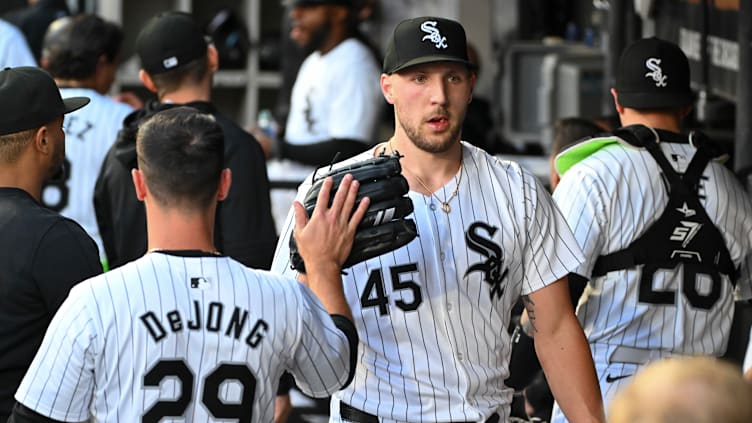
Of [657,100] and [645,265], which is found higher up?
[657,100]

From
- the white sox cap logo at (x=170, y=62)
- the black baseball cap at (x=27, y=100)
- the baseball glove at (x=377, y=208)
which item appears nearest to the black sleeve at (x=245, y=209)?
the white sox cap logo at (x=170, y=62)

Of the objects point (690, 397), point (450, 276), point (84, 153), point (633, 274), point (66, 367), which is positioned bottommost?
point (633, 274)

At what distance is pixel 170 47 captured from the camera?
5547mm

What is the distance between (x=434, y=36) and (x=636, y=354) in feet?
4.58

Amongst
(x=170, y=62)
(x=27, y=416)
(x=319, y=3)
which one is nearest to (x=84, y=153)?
(x=170, y=62)

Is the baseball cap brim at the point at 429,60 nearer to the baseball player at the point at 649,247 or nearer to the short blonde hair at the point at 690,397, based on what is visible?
the baseball player at the point at 649,247

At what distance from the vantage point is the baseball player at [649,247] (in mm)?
4652

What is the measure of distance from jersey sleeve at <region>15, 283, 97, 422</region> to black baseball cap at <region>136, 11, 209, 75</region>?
2.60 meters

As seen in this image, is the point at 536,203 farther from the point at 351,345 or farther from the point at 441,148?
the point at 351,345

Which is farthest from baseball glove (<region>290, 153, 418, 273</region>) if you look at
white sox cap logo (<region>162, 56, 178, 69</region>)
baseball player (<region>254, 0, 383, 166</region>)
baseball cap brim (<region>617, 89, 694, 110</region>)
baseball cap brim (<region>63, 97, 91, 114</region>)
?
baseball player (<region>254, 0, 383, 166</region>)

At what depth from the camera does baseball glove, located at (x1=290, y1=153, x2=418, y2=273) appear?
3.42 metres

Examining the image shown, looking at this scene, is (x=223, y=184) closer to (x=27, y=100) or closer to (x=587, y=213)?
(x=27, y=100)

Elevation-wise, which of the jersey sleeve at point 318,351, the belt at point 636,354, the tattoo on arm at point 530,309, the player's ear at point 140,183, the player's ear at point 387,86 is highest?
the player's ear at point 387,86

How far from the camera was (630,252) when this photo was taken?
4648mm
